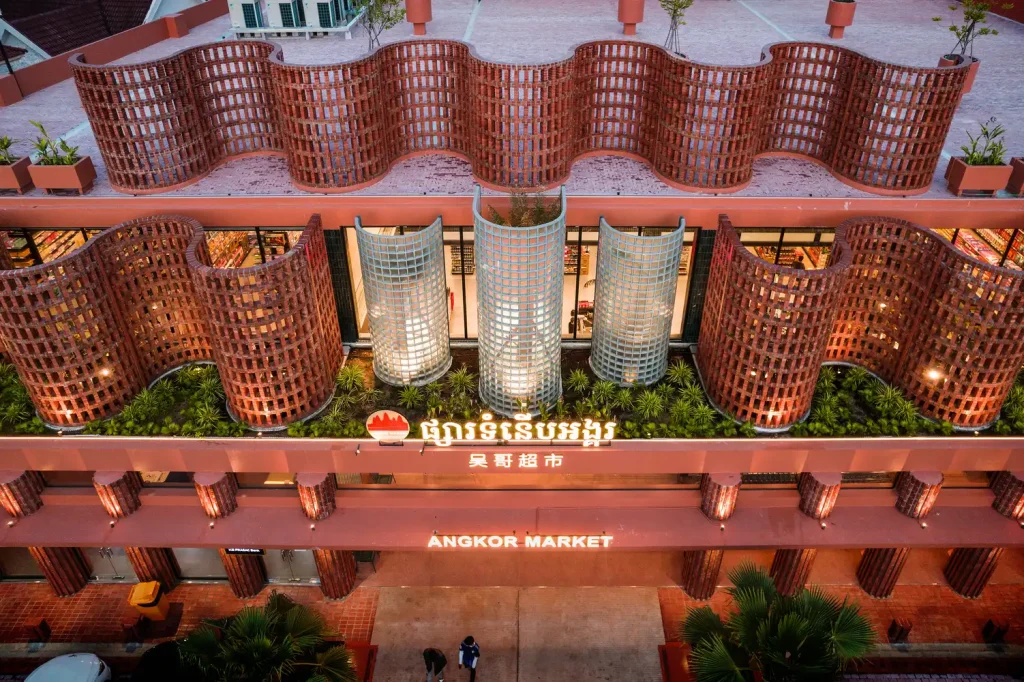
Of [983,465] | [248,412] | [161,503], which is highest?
[248,412]

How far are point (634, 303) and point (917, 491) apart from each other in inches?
629

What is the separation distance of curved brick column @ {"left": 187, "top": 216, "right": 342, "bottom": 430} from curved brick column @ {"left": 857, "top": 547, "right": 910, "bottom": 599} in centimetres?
2830

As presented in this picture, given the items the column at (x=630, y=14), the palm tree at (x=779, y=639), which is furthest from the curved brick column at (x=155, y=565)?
the column at (x=630, y=14)

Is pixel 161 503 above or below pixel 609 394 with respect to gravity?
below

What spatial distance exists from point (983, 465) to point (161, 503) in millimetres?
38767

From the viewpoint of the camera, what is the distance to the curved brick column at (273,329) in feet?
92.8

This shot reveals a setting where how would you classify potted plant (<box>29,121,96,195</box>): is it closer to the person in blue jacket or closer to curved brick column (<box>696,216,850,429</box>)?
the person in blue jacket

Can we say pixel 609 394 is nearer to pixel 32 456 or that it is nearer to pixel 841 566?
pixel 841 566

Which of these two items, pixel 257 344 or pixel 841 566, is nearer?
pixel 257 344

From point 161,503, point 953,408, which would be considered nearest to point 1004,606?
point 953,408

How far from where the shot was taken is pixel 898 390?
3256cm

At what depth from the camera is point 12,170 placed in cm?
3253

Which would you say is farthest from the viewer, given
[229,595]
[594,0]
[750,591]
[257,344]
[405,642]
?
[594,0]

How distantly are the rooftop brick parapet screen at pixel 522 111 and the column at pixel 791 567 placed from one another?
18366mm
